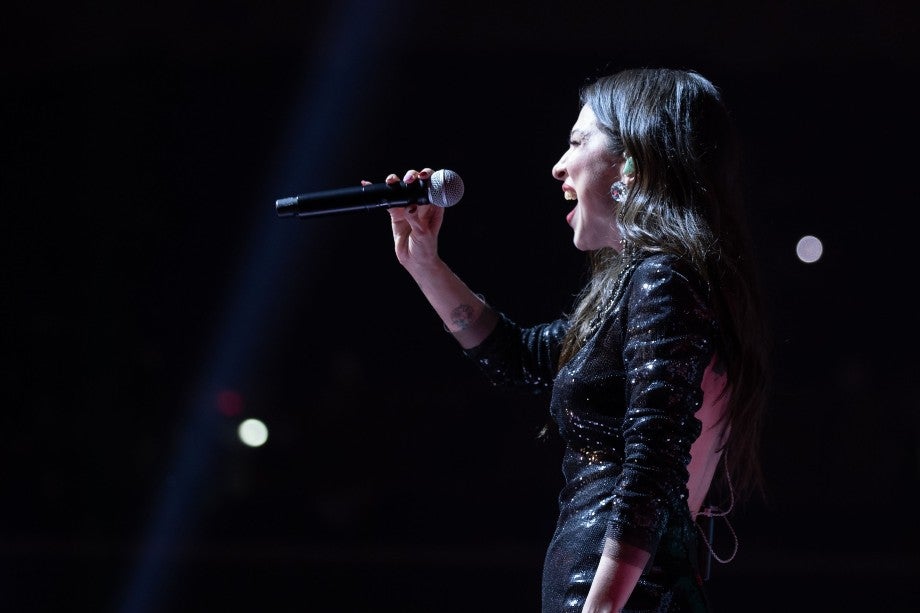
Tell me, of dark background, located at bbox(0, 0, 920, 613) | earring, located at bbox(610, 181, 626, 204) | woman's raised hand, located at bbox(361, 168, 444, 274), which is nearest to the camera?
earring, located at bbox(610, 181, 626, 204)

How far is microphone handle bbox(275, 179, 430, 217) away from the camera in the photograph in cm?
138

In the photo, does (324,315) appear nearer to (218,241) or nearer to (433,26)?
(218,241)

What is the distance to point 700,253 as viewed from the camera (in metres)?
1.16

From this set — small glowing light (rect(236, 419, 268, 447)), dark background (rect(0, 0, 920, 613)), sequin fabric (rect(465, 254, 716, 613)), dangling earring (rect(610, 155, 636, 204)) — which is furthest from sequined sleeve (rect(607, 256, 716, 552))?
small glowing light (rect(236, 419, 268, 447))

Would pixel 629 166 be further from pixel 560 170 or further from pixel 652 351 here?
pixel 652 351

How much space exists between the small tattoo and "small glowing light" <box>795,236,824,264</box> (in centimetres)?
289

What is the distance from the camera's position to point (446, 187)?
1.38 metres

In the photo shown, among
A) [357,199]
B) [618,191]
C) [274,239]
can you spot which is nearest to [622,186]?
[618,191]

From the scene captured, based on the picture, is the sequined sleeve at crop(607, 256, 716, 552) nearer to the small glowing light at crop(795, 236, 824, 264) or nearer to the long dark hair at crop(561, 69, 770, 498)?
the long dark hair at crop(561, 69, 770, 498)

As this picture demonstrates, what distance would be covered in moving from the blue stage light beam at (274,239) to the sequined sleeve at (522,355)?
2694 mm

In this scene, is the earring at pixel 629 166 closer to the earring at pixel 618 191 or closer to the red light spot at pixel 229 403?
the earring at pixel 618 191

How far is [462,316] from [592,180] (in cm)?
34

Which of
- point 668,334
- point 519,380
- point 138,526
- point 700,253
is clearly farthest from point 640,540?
point 138,526

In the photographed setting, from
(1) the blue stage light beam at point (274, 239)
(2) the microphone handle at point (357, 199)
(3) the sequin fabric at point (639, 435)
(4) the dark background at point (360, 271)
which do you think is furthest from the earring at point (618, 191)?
(1) the blue stage light beam at point (274, 239)
